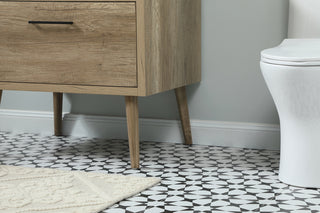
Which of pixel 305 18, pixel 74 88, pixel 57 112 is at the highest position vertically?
pixel 305 18

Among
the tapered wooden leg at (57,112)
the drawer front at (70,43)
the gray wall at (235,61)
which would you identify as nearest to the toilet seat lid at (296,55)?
the gray wall at (235,61)

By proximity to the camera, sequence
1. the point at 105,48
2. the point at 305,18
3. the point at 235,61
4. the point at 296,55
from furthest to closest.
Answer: the point at 235,61 < the point at 305,18 < the point at 105,48 < the point at 296,55

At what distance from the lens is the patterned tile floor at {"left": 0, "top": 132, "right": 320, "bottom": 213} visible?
1.58 meters

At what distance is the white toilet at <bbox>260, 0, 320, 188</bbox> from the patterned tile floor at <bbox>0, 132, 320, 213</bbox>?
62mm

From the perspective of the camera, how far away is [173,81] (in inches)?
82.7

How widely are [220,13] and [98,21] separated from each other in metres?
0.60

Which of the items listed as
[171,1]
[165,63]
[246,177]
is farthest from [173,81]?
[246,177]

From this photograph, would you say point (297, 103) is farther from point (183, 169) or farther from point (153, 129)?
point (153, 129)

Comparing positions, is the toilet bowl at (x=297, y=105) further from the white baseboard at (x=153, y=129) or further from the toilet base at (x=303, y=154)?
the white baseboard at (x=153, y=129)

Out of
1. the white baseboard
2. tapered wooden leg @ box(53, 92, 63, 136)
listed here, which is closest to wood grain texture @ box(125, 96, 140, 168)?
the white baseboard

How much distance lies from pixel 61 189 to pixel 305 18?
108 cm

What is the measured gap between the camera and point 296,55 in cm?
162

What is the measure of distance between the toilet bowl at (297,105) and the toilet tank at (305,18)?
0.75 ft

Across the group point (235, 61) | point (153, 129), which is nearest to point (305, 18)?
point (235, 61)
